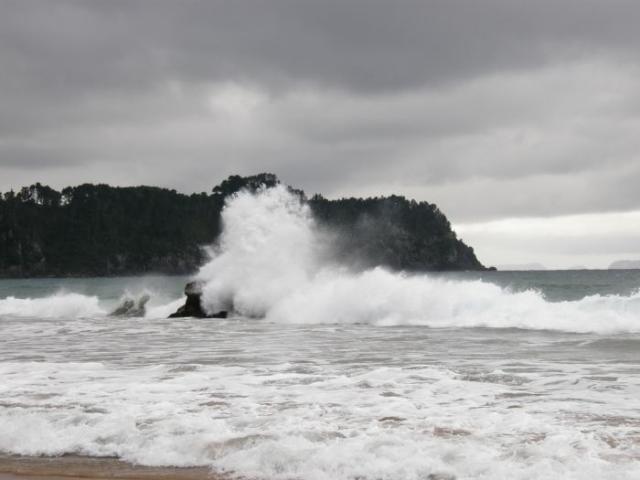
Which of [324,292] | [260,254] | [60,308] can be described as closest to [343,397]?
[324,292]

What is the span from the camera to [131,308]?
30812 mm

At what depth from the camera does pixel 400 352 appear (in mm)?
13211

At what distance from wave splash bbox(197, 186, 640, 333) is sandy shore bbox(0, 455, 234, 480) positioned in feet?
48.4

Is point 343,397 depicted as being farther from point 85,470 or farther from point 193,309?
point 193,309

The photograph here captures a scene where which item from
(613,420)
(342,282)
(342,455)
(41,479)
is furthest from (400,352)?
(342,282)

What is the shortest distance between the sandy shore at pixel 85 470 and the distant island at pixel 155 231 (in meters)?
146

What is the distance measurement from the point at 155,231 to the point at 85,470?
172 meters

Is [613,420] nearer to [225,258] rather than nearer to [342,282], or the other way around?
[342,282]

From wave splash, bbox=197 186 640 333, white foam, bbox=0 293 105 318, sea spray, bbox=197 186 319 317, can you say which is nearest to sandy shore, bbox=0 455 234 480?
wave splash, bbox=197 186 640 333

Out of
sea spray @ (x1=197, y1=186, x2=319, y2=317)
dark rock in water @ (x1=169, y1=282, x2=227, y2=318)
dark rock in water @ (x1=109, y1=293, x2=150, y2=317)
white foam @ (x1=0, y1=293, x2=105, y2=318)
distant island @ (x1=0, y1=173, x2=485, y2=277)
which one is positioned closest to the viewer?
dark rock in water @ (x1=169, y1=282, x2=227, y2=318)

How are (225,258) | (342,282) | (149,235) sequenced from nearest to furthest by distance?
(342,282) → (225,258) → (149,235)

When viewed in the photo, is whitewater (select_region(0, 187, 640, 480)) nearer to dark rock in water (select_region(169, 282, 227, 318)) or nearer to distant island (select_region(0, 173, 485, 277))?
dark rock in water (select_region(169, 282, 227, 318))

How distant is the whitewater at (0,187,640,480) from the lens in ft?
19.4

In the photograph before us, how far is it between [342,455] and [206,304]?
21988 mm
